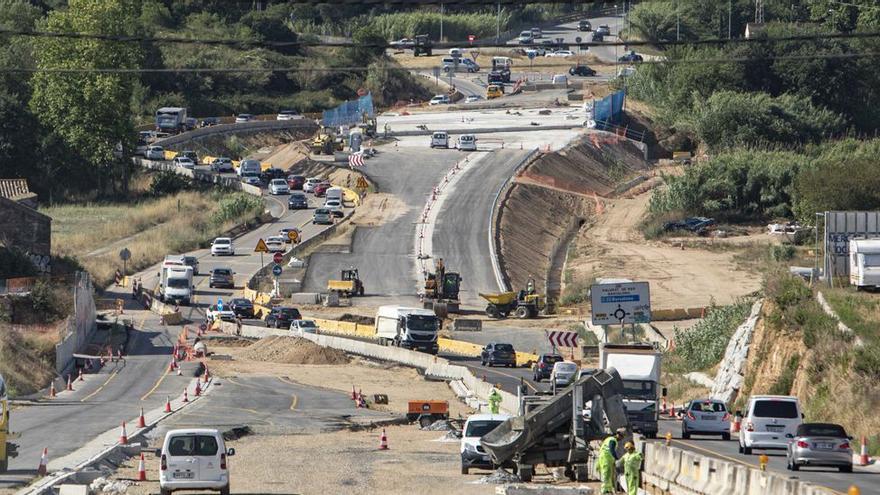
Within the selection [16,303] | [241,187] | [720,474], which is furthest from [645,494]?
[241,187]

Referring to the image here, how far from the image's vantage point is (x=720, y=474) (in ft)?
107

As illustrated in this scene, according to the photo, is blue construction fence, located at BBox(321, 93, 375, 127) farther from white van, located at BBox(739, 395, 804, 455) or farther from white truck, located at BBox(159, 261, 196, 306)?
white van, located at BBox(739, 395, 804, 455)

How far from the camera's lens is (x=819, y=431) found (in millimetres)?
37375

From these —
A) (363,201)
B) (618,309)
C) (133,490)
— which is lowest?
(133,490)

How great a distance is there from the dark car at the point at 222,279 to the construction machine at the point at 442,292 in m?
13.2

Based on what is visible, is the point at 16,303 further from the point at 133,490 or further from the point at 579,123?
the point at 579,123

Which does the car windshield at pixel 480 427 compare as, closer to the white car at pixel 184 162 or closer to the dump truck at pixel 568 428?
the dump truck at pixel 568 428

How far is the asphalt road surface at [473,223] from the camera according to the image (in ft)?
336

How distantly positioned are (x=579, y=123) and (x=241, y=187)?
39654mm

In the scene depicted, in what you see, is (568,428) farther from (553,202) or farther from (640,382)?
(553,202)

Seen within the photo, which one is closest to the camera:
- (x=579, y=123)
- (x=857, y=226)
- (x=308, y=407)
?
(x=308, y=407)

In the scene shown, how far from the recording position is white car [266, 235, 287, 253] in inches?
4365

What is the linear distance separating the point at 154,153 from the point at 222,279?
49141 millimetres

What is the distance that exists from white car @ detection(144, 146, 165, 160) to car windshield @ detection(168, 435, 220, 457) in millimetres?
114599
